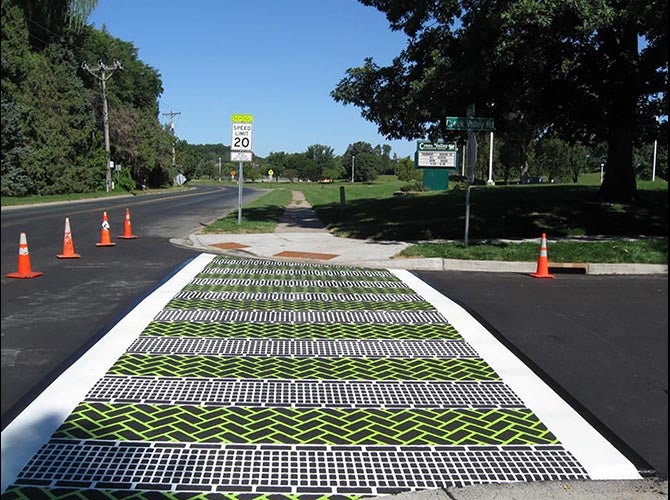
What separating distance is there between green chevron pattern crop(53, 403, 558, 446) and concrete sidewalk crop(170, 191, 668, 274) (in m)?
7.23

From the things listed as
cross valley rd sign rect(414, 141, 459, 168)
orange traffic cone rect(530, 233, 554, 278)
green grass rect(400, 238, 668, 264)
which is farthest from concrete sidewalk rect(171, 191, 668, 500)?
cross valley rd sign rect(414, 141, 459, 168)

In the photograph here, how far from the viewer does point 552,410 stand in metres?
4.50

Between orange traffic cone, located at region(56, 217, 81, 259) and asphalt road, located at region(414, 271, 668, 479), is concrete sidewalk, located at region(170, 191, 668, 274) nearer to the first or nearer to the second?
asphalt road, located at region(414, 271, 668, 479)

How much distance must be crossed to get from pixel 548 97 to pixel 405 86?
13.8 feet

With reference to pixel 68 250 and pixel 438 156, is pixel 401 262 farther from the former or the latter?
pixel 68 250

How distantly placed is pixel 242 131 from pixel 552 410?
15.0 metres

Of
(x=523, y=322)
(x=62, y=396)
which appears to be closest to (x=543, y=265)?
(x=523, y=322)

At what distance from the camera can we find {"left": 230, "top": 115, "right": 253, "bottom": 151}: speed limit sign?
709 inches

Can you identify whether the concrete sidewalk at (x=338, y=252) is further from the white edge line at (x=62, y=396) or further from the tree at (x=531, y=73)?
the white edge line at (x=62, y=396)

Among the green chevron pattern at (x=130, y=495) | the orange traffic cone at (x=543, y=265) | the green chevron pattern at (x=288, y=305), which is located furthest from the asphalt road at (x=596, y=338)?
the green chevron pattern at (x=130, y=495)

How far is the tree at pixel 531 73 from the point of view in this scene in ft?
44.1

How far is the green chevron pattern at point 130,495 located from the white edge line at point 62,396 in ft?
0.44

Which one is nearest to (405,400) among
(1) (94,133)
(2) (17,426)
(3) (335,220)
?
(2) (17,426)

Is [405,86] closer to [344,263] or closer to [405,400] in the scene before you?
[344,263]
